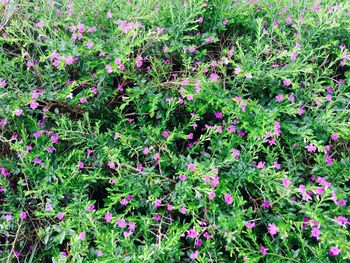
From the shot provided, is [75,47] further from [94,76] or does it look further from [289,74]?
[289,74]

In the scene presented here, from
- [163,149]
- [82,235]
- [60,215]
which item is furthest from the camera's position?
[163,149]

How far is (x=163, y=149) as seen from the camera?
179 cm

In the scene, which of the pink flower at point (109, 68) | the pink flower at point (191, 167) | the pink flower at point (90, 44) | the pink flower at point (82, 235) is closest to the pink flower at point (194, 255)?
the pink flower at point (191, 167)

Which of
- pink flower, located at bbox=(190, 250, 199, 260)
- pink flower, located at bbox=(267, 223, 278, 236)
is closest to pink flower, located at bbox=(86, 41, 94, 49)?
pink flower, located at bbox=(190, 250, 199, 260)

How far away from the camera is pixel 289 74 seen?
1.93 metres

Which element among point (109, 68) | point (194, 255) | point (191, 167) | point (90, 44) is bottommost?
point (194, 255)

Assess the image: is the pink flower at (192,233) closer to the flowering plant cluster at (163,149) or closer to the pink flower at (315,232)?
the flowering plant cluster at (163,149)

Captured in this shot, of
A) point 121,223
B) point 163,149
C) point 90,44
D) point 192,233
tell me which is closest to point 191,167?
point 163,149

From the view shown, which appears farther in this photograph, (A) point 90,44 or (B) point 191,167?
(A) point 90,44

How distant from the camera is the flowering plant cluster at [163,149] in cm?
161

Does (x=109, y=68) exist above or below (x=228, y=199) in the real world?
above

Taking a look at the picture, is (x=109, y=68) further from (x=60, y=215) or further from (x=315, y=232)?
(x=315, y=232)

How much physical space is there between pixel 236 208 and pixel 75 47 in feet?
4.04

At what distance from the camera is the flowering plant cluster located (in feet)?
5.29
